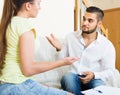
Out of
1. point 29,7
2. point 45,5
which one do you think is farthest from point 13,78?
point 45,5

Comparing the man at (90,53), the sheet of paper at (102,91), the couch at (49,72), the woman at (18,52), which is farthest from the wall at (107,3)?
the woman at (18,52)

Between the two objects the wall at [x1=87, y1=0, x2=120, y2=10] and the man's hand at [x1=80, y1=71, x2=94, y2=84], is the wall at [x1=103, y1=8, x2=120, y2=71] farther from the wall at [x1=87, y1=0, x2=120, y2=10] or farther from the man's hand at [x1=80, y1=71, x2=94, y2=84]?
the man's hand at [x1=80, y1=71, x2=94, y2=84]

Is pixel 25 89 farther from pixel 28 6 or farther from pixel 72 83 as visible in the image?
pixel 72 83

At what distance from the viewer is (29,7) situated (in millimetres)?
1369

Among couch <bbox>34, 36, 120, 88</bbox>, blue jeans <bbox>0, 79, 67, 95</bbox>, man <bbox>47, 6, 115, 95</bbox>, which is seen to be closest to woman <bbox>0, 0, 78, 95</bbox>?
blue jeans <bbox>0, 79, 67, 95</bbox>

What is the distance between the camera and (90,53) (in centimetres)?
225

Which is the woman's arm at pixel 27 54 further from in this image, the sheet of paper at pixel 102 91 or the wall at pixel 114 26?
the wall at pixel 114 26

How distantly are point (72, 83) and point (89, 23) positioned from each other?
63 centimetres

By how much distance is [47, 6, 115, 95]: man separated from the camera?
2.12m

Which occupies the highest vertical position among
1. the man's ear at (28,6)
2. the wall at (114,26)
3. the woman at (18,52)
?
the man's ear at (28,6)

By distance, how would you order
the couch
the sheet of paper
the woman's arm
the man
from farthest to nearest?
the couch < the man < the sheet of paper < the woman's arm

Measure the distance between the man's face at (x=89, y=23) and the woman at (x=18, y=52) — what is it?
969 mm

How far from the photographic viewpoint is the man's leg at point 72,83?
200 centimetres

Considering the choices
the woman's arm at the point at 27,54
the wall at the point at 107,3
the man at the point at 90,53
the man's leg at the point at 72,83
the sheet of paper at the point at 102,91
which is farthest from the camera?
the wall at the point at 107,3
